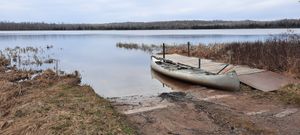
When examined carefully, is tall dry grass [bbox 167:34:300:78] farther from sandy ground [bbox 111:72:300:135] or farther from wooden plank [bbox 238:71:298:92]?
sandy ground [bbox 111:72:300:135]

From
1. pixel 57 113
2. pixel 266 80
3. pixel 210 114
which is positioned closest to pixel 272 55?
pixel 266 80

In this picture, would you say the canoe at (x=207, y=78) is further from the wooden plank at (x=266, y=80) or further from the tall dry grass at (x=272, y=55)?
the tall dry grass at (x=272, y=55)

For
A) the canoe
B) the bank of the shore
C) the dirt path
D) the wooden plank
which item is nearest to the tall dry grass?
the wooden plank

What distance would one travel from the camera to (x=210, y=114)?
7.96 m

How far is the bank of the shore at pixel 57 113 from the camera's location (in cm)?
648

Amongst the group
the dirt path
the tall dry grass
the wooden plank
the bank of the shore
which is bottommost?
the dirt path

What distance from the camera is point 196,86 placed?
12141 millimetres

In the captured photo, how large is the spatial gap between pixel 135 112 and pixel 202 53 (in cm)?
1421

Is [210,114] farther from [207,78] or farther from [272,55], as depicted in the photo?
[272,55]

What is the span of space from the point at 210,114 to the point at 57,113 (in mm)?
3087

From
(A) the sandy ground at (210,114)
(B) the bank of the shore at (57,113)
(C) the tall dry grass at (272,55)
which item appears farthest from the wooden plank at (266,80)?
(B) the bank of the shore at (57,113)

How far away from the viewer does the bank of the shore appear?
21.2ft

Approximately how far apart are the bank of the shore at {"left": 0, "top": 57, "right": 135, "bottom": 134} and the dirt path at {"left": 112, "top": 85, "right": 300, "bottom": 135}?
57 cm

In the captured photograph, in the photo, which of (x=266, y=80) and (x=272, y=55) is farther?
(x=272, y=55)
